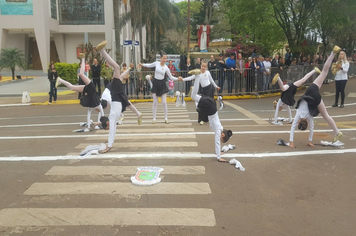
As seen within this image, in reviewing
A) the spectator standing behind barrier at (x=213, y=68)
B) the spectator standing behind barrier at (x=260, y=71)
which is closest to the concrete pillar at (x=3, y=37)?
the spectator standing behind barrier at (x=213, y=68)

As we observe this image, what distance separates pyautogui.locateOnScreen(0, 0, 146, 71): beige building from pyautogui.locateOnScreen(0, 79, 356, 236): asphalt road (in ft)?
93.5

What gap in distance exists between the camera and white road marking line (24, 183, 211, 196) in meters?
5.14

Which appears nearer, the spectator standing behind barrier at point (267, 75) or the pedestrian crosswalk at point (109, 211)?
the pedestrian crosswalk at point (109, 211)

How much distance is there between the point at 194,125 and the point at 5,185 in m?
6.08

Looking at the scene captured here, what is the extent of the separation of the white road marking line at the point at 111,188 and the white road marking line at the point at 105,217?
23.0 inches

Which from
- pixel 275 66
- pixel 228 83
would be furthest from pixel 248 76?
pixel 275 66

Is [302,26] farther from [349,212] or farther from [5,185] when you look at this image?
[5,185]

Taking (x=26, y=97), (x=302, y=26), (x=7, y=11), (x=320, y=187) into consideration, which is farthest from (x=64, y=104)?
(x=7, y=11)

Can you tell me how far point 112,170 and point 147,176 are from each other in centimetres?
86

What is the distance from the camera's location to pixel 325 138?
835 centimetres

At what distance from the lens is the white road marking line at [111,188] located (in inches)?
203

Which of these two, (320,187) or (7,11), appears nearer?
(320,187)

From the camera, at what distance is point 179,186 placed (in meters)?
5.36

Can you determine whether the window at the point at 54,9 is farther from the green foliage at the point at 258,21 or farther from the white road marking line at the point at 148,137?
the white road marking line at the point at 148,137
